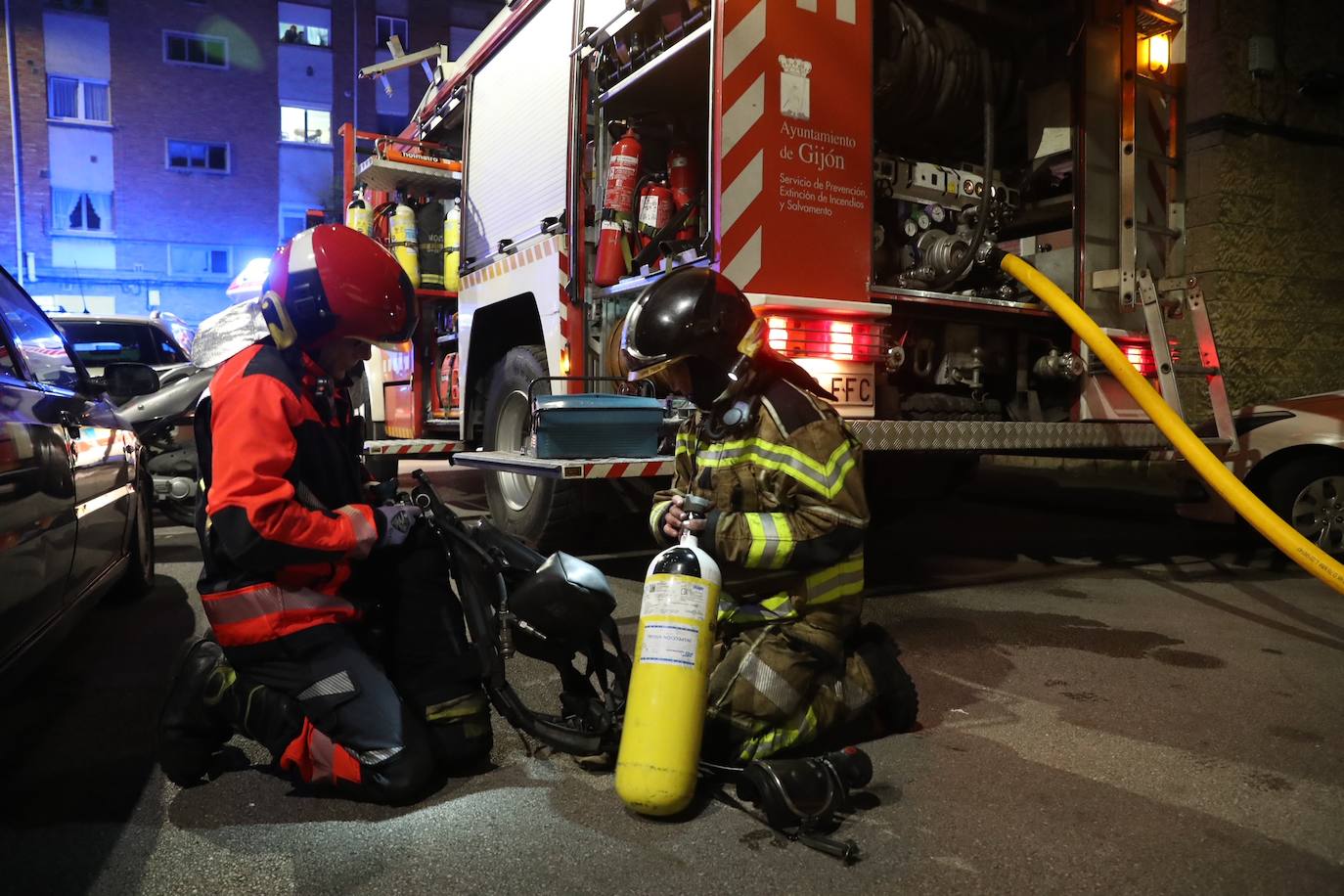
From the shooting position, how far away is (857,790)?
243cm

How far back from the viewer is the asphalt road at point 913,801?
2012mm

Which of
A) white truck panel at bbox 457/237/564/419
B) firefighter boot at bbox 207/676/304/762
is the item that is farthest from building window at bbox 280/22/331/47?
firefighter boot at bbox 207/676/304/762

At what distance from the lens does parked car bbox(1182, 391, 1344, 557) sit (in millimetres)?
5449

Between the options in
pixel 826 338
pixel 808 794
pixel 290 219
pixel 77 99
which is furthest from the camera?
pixel 290 219

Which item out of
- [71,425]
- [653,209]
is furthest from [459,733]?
[653,209]

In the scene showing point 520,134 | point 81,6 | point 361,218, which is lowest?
point 361,218

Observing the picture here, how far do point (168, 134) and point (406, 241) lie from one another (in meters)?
24.8

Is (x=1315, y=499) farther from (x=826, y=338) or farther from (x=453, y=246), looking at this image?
(x=453, y=246)

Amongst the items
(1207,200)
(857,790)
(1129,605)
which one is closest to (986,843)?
(857,790)

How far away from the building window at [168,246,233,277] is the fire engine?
80.4 feet

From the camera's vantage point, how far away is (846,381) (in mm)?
4070

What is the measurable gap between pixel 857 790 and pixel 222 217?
97.1 feet

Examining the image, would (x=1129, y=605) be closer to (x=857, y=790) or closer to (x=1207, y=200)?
(x=857, y=790)

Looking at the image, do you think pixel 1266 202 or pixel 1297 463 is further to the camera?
pixel 1266 202
